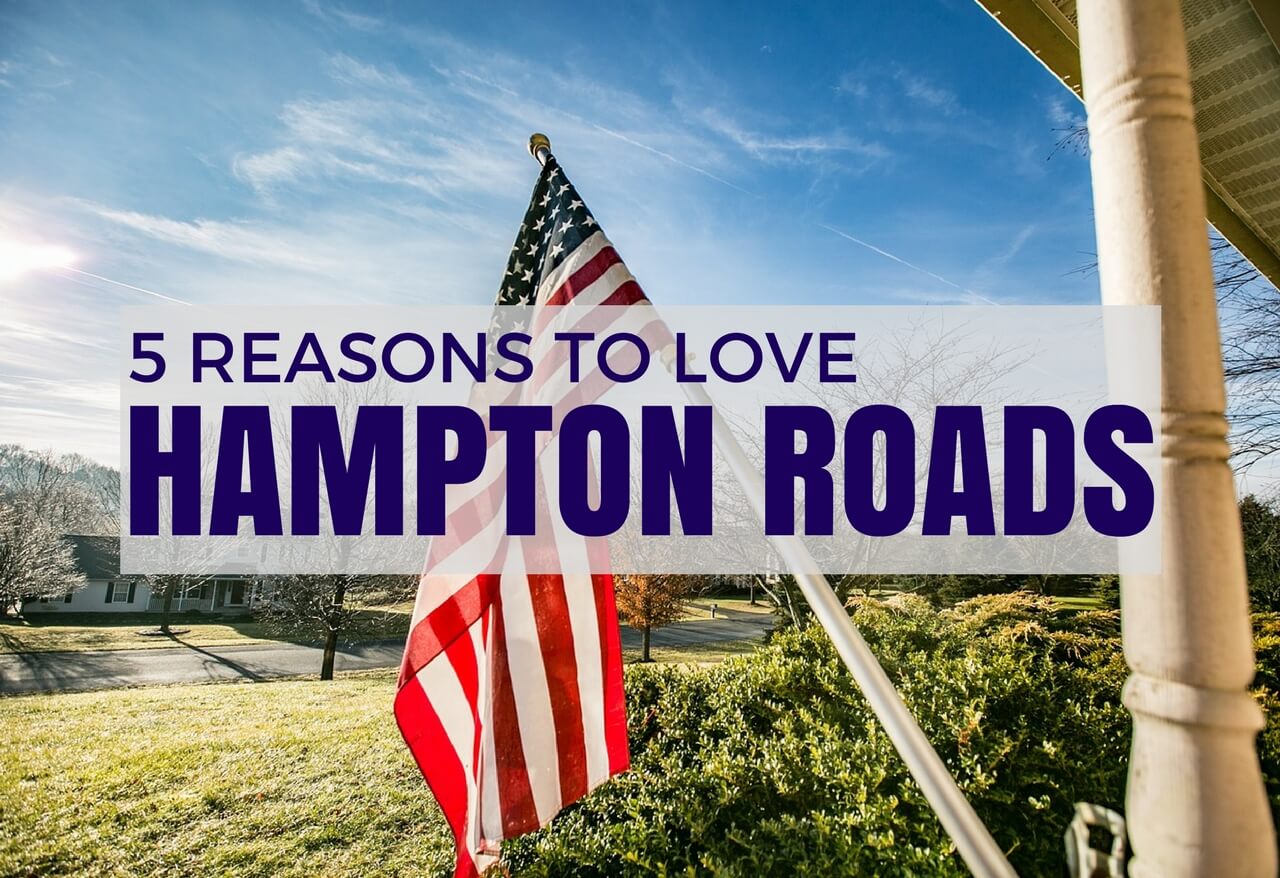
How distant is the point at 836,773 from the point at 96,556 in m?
50.8

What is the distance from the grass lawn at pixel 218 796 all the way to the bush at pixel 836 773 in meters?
1.59

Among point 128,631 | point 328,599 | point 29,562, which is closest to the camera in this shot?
point 328,599

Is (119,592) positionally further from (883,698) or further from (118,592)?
(883,698)

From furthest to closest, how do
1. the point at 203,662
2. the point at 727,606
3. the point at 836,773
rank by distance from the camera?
1. the point at 727,606
2. the point at 203,662
3. the point at 836,773

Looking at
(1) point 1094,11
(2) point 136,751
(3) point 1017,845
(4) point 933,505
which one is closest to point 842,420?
(4) point 933,505

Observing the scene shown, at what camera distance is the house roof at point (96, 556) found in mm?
39375

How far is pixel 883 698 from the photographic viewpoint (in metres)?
1.28

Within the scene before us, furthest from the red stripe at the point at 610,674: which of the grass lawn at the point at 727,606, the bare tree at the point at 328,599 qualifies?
the grass lawn at the point at 727,606

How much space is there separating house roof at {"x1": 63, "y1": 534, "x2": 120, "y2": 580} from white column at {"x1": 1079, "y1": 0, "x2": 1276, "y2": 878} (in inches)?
1939

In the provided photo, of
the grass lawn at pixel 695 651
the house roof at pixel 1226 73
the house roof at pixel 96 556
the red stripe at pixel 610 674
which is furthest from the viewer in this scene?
the house roof at pixel 96 556

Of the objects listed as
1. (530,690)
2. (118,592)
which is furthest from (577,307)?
(118,592)

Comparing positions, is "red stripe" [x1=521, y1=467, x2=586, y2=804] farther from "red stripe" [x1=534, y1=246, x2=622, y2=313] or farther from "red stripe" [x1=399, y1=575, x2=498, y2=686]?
"red stripe" [x1=534, y1=246, x2=622, y2=313]

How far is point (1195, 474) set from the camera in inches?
35.6

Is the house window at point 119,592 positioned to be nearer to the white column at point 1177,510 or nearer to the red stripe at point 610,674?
the red stripe at point 610,674
